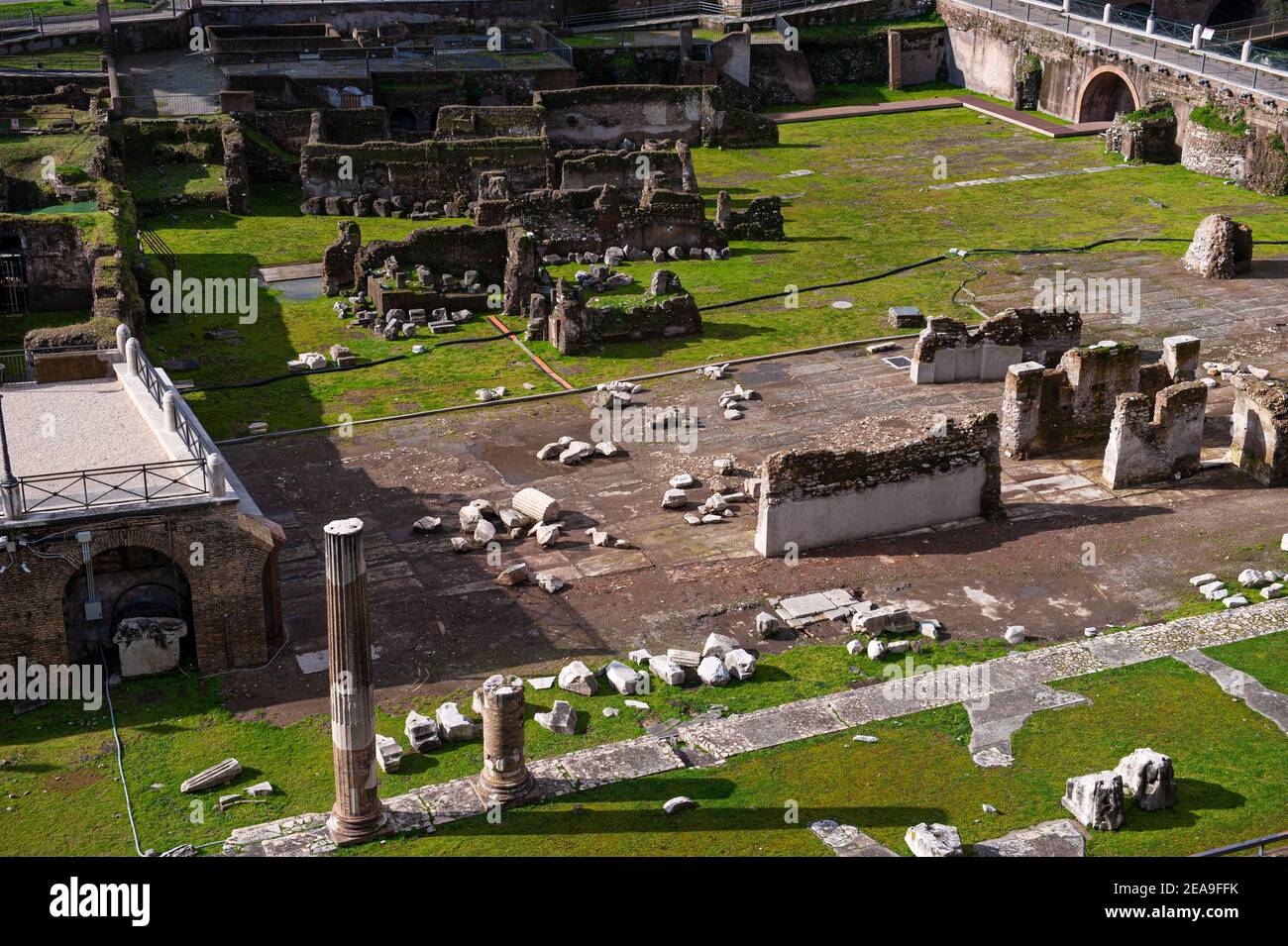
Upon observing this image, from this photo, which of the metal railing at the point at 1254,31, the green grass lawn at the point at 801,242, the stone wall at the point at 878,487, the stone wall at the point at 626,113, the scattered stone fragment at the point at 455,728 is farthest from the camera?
the metal railing at the point at 1254,31

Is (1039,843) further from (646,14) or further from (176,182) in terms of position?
(646,14)

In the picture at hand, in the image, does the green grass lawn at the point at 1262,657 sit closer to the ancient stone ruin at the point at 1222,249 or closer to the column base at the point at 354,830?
the column base at the point at 354,830

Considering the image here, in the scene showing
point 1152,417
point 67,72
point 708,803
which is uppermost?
point 67,72

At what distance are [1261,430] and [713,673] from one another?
39.9 feet

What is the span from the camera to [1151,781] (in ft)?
58.9

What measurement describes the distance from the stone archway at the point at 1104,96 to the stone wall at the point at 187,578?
41468 mm

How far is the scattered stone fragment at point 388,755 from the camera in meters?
19.0

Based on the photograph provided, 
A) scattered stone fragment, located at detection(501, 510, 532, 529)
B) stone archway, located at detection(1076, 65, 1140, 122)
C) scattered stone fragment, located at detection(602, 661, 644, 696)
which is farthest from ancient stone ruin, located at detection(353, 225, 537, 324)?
stone archway, located at detection(1076, 65, 1140, 122)

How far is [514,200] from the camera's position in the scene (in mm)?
41625

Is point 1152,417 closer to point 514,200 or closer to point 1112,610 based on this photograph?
point 1112,610

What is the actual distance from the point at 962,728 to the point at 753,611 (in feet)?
14.2

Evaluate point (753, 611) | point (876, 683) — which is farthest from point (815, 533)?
point (876, 683)

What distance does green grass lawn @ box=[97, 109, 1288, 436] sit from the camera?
109ft

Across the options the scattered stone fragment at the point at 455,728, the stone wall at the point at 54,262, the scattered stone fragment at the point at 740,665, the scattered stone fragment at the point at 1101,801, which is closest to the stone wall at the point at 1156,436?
the scattered stone fragment at the point at 740,665
